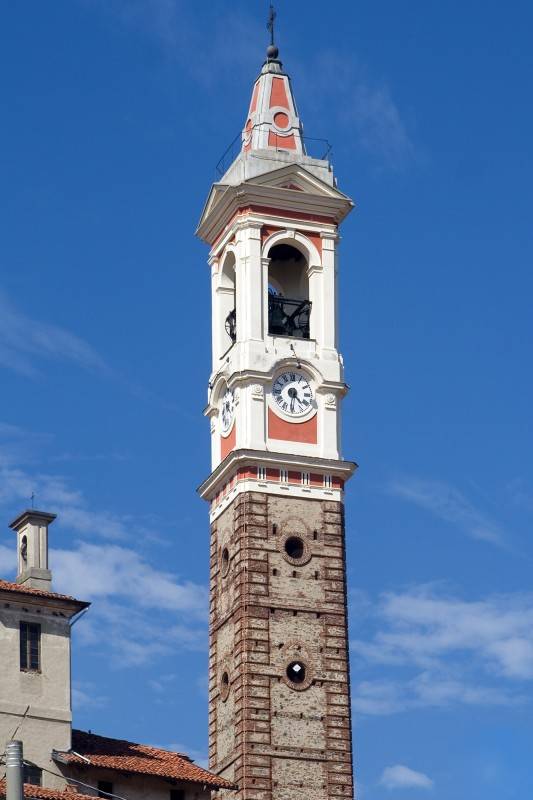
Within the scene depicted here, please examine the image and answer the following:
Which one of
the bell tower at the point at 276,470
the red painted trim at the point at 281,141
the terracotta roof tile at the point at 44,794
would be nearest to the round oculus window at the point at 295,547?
the bell tower at the point at 276,470

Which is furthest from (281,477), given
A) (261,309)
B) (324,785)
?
(324,785)

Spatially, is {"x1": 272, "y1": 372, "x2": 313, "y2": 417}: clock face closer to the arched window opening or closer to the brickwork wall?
the arched window opening

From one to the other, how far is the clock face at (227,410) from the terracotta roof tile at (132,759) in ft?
60.1

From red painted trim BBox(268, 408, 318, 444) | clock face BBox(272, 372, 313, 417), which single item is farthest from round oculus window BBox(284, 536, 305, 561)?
clock face BBox(272, 372, 313, 417)

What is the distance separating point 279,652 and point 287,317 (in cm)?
1458

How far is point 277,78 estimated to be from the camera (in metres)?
82.5

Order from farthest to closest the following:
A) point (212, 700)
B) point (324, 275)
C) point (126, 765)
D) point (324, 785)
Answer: point (324, 275)
point (212, 700)
point (324, 785)
point (126, 765)

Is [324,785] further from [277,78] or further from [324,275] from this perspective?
[277,78]

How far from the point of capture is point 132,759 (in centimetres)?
5825

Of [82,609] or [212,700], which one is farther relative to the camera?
[212,700]

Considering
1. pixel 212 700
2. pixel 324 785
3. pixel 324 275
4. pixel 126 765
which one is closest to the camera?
pixel 126 765

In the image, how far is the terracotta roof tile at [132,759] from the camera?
56.9 m

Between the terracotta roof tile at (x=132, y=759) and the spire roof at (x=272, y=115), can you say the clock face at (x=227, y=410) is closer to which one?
the spire roof at (x=272, y=115)

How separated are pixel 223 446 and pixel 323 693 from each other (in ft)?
37.2
